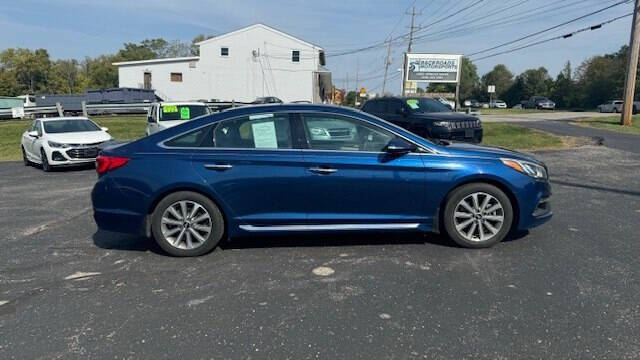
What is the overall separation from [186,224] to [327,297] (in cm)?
178

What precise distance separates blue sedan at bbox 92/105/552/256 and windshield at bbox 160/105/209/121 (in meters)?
8.36

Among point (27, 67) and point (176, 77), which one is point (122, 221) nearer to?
point (176, 77)

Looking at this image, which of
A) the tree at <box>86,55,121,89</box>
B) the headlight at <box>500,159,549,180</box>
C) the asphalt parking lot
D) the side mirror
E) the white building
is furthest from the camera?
the tree at <box>86,55,121,89</box>

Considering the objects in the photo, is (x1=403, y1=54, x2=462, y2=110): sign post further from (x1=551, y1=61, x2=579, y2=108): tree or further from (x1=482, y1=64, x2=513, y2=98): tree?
(x1=482, y1=64, x2=513, y2=98): tree

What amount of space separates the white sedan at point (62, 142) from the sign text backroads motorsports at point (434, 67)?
22.7 m

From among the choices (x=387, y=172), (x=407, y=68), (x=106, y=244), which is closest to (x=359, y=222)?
(x=387, y=172)

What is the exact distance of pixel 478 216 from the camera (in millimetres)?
4633

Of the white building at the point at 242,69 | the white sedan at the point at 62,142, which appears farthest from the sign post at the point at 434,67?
the white sedan at the point at 62,142

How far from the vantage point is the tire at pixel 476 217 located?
15.1 feet

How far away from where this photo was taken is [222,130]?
460cm

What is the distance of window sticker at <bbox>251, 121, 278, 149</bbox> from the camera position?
454cm

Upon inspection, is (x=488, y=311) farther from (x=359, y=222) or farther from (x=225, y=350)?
(x=225, y=350)

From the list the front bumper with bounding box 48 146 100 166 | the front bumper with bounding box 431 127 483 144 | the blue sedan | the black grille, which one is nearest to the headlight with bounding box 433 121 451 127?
the front bumper with bounding box 431 127 483 144

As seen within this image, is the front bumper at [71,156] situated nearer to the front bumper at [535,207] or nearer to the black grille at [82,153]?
the black grille at [82,153]
